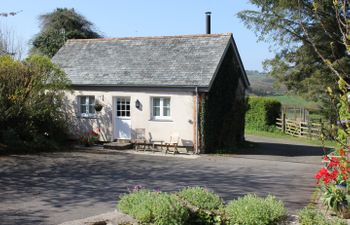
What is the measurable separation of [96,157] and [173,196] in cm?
1166

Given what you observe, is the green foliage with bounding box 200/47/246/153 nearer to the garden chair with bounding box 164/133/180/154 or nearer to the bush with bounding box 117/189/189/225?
the garden chair with bounding box 164/133/180/154

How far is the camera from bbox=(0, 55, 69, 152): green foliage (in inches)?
729

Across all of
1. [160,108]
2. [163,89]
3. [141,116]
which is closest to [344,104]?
[163,89]

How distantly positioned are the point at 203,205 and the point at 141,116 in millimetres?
14257

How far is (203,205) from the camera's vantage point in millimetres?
6754

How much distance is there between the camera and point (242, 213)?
6.32 meters

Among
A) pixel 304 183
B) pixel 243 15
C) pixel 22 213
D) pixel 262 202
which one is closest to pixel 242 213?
pixel 262 202

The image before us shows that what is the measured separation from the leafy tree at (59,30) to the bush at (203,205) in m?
33.6

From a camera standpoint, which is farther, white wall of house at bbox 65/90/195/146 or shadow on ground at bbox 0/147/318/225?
white wall of house at bbox 65/90/195/146

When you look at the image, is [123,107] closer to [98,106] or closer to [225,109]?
[98,106]

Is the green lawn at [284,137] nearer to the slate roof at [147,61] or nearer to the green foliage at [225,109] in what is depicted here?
the green foliage at [225,109]

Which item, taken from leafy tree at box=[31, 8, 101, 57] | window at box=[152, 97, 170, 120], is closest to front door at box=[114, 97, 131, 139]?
window at box=[152, 97, 170, 120]

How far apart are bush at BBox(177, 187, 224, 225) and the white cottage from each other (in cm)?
1240

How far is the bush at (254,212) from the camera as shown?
20.4ft
